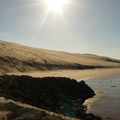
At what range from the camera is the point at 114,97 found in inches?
1436

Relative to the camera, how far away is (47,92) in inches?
1226

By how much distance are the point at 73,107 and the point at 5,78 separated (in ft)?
25.5

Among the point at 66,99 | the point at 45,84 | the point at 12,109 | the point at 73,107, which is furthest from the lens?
the point at 45,84

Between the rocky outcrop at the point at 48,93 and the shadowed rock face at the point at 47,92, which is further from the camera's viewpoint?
the shadowed rock face at the point at 47,92

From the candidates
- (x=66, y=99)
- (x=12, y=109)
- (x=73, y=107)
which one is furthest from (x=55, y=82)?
(x=12, y=109)

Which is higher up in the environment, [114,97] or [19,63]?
[19,63]

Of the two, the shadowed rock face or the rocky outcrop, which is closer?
the rocky outcrop

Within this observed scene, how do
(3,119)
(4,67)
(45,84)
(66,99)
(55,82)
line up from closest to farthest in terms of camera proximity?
(3,119), (66,99), (45,84), (55,82), (4,67)

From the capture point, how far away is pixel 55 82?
36438mm

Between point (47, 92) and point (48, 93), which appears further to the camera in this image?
point (47, 92)

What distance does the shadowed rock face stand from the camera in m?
26.0

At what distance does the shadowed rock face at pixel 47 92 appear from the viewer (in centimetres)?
2605

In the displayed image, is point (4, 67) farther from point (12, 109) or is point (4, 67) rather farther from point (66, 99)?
point (12, 109)

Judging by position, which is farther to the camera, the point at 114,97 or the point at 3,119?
the point at 114,97
